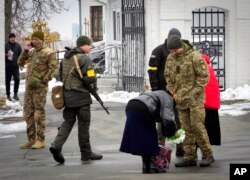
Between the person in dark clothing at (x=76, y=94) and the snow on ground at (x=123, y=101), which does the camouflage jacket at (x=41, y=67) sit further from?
the snow on ground at (x=123, y=101)

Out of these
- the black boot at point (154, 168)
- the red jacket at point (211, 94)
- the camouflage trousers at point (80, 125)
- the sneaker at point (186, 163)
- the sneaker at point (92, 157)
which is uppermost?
the red jacket at point (211, 94)

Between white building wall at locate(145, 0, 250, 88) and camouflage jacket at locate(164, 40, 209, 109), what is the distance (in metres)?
10.3

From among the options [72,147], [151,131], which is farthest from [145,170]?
[72,147]

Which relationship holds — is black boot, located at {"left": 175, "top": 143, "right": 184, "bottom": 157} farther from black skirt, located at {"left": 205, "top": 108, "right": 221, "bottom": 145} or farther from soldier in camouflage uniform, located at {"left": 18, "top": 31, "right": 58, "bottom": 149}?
soldier in camouflage uniform, located at {"left": 18, "top": 31, "right": 58, "bottom": 149}

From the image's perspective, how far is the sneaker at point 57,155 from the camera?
1168 cm

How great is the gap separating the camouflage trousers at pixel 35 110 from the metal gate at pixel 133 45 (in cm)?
856

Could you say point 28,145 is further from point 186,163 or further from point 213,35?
point 213,35

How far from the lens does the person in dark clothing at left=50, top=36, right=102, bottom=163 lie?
11734mm

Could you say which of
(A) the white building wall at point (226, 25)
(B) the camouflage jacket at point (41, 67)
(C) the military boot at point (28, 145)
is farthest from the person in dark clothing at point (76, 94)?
(A) the white building wall at point (226, 25)

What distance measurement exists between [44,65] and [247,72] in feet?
31.4

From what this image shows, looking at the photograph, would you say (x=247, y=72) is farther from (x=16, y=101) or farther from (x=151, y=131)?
(x=151, y=131)

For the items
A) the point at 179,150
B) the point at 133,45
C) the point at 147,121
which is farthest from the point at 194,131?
the point at 133,45

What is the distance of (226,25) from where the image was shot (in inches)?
857

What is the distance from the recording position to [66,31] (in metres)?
47.2
